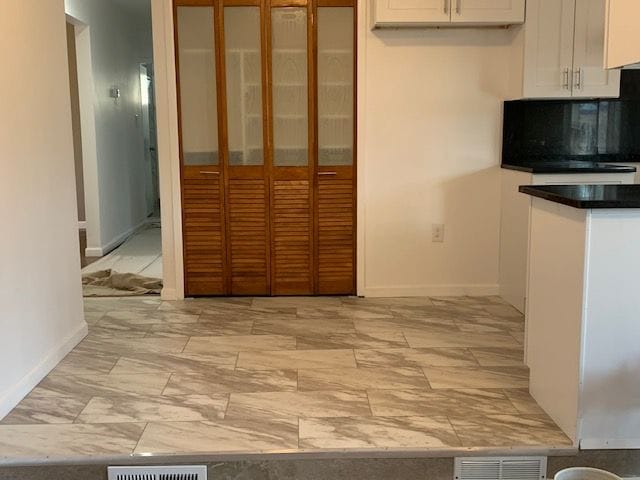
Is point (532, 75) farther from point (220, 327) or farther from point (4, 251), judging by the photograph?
point (4, 251)

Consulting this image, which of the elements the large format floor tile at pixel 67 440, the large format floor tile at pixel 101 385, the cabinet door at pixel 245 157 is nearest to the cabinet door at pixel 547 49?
the cabinet door at pixel 245 157

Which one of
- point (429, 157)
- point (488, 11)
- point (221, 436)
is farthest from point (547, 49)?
point (221, 436)

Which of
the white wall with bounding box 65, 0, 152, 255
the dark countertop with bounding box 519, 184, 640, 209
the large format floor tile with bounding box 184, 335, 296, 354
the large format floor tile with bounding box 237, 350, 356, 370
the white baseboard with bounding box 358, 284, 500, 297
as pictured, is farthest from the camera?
the white wall with bounding box 65, 0, 152, 255

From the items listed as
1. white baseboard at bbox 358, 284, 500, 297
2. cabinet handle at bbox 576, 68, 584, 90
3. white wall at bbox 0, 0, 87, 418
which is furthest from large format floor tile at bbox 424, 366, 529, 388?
cabinet handle at bbox 576, 68, 584, 90

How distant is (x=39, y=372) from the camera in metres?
2.94

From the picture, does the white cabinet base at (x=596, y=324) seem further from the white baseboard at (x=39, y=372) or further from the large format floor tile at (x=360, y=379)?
the white baseboard at (x=39, y=372)

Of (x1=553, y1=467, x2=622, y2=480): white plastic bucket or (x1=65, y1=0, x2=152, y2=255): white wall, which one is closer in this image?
(x1=553, y1=467, x2=622, y2=480): white plastic bucket

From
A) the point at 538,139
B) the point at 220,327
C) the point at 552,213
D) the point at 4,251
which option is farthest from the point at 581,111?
the point at 4,251

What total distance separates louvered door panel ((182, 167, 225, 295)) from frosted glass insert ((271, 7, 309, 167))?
50cm

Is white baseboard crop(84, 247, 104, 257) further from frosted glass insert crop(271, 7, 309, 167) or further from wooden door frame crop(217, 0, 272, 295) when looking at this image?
frosted glass insert crop(271, 7, 309, 167)

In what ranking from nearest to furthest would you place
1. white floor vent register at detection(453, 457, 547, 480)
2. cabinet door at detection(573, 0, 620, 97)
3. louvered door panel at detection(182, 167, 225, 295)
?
white floor vent register at detection(453, 457, 547, 480) < cabinet door at detection(573, 0, 620, 97) < louvered door panel at detection(182, 167, 225, 295)

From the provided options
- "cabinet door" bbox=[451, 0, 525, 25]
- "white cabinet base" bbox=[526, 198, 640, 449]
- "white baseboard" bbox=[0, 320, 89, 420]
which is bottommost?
"white baseboard" bbox=[0, 320, 89, 420]

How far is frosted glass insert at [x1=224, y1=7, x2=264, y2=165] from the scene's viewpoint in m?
4.18

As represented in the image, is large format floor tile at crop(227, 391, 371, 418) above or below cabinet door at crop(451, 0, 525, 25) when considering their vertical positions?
below
